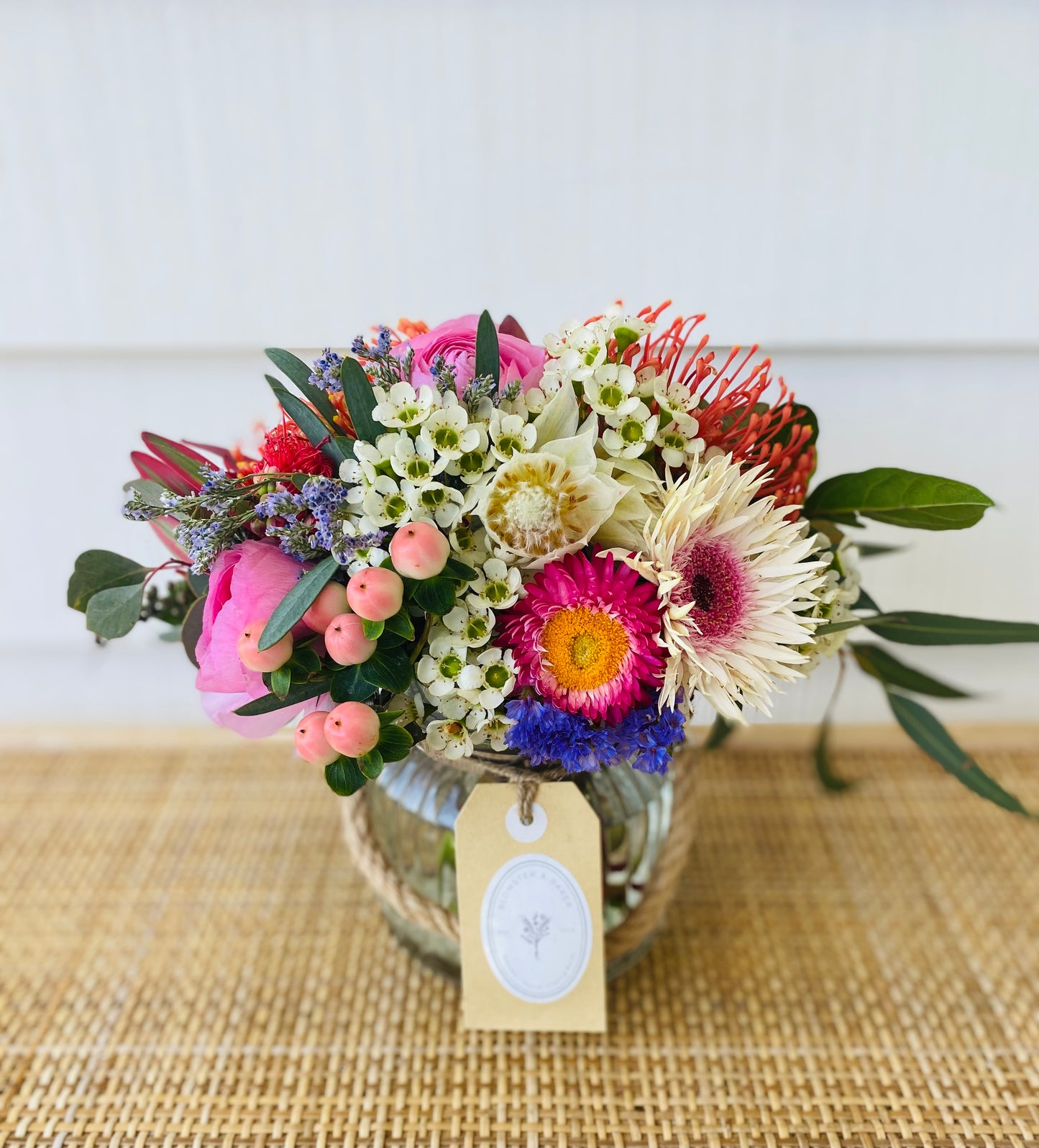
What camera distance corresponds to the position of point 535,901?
0.54 meters

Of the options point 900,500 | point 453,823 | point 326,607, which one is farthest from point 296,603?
point 900,500

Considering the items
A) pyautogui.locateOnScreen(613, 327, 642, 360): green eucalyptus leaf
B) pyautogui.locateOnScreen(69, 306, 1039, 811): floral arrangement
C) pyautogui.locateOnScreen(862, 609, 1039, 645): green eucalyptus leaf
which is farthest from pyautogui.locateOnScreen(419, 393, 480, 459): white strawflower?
pyautogui.locateOnScreen(862, 609, 1039, 645): green eucalyptus leaf

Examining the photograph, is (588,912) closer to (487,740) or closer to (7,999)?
(487,740)

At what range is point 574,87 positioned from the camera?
2.42 ft

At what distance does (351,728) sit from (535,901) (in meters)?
0.21

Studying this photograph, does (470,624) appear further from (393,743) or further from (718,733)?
(718,733)

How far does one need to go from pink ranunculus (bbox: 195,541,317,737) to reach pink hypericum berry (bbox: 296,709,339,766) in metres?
0.04

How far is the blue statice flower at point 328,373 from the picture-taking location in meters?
0.46

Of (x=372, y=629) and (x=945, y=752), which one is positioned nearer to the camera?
(x=372, y=629)

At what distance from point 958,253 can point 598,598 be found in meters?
0.58

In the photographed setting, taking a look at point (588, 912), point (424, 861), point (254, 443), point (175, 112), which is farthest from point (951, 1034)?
point (175, 112)

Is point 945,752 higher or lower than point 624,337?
lower

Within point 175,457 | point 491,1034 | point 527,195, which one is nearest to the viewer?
point 175,457

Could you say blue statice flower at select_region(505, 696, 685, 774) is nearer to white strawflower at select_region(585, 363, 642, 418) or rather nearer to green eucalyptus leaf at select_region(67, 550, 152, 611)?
white strawflower at select_region(585, 363, 642, 418)
